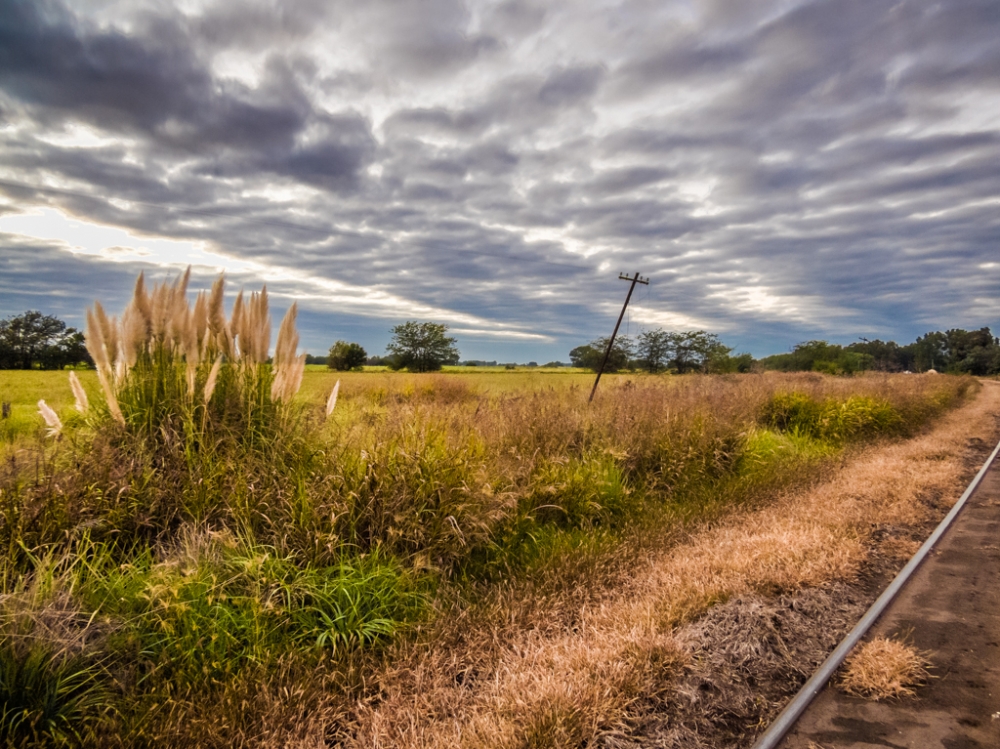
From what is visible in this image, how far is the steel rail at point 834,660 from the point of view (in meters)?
3.00

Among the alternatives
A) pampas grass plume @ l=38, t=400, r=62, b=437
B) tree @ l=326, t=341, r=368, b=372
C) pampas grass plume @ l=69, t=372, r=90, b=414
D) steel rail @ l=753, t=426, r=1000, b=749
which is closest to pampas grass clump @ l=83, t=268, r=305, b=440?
pampas grass plume @ l=69, t=372, r=90, b=414

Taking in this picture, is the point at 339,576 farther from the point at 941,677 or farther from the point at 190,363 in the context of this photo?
the point at 941,677

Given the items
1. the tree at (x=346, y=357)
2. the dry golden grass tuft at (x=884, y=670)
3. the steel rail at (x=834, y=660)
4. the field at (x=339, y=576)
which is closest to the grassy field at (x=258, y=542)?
the field at (x=339, y=576)

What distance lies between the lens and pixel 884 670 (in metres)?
3.61

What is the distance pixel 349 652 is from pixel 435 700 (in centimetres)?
73

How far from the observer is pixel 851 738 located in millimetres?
3033

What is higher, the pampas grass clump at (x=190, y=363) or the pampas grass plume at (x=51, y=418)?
the pampas grass clump at (x=190, y=363)

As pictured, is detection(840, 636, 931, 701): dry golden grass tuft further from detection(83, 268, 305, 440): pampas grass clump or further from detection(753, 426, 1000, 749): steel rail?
detection(83, 268, 305, 440): pampas grass clump

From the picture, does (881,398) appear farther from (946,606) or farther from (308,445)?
(308,445)

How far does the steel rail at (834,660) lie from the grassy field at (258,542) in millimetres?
771

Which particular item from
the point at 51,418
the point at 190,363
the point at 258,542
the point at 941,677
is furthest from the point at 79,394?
the point at 941,677

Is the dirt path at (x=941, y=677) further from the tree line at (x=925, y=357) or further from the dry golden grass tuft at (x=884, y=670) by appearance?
the tree line at (x=925, y=357)

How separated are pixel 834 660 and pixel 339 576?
11.6 feet

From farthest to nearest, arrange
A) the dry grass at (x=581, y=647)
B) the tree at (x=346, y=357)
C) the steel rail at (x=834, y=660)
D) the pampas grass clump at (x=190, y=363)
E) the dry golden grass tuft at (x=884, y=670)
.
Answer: the tree at (x=346, y=357), the pampas grass clump at (x=190, y=363), the dry golden grass tuft at (x=884, y=670), the steel rail at (x=834, y=660), the dry grass at (x=581, y=647)
